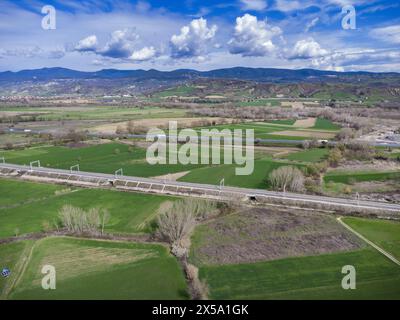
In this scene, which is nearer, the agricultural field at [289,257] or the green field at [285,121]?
the agricultural field at [289,257]

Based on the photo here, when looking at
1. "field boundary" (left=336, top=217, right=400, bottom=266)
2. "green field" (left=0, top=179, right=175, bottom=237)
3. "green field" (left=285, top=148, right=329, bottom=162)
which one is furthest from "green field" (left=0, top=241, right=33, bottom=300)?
"green field" (left=285, top=148, right=329, bottom=162)

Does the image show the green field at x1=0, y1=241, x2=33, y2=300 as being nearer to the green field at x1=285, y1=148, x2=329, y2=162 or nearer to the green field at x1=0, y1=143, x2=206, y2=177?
the green field at x1=0, y1=143, x2=206, y2=177
